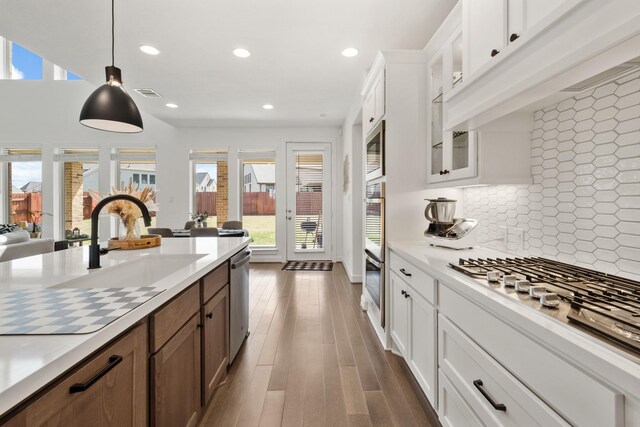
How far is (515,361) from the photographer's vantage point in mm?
958

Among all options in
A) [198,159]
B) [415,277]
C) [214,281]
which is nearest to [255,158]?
[198,159]

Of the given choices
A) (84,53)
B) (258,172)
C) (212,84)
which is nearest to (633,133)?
(212,84)

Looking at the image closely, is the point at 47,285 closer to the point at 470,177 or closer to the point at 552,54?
the point at 552,54

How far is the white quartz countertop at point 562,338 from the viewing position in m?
0.61

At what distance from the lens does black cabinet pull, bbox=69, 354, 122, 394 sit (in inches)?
27.1

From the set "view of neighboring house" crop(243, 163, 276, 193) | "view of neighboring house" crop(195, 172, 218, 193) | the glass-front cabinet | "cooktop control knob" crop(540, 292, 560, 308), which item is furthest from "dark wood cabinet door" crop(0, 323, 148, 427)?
"view of neighboring house" crop(195, 172, 218, 193)

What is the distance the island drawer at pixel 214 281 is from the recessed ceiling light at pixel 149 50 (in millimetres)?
2452

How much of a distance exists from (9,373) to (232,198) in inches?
233

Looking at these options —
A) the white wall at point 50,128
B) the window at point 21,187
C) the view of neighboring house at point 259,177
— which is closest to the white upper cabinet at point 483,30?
the view of neighboring house at point 259,177

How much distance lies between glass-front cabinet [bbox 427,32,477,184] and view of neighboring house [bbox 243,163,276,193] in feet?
14.6

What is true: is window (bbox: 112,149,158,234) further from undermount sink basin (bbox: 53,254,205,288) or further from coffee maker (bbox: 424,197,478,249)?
coffee maker (bbox: 424,197,478,249)

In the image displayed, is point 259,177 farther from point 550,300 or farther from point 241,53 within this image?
point 550,300

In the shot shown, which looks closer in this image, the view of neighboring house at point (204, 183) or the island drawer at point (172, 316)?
the island drawer at point (172, 316)

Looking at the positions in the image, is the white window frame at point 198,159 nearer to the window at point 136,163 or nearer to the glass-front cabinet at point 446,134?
the window at point 136,163
